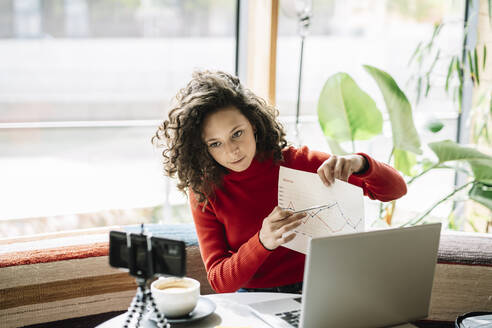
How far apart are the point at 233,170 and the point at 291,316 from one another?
545mm

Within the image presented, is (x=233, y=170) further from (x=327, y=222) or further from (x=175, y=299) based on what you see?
(x=175, y=299)

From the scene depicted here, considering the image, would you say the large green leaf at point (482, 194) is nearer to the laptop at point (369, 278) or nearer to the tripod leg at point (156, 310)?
the laptop at point (369, 278)

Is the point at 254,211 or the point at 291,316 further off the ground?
the point at 254,211

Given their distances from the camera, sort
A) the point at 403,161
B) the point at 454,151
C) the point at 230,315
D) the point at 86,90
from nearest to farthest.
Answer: the point at 230,315, the point at 454,151, the point at 403,161, the point at 86,90

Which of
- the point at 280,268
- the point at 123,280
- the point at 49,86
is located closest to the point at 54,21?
the point at 49,86

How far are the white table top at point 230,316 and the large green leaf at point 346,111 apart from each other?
3.35ft

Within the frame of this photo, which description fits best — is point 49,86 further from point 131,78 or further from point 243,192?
point 243,192

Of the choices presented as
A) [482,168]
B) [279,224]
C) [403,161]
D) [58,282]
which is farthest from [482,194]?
[58,282]

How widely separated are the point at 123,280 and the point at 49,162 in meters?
1.48

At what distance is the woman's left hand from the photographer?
129cm

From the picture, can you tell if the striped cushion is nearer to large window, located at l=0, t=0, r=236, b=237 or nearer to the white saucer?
the white saucer

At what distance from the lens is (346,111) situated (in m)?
2.20

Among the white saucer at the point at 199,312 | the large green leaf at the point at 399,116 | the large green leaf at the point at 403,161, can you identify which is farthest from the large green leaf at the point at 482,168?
the white saucer at the point at 199,312

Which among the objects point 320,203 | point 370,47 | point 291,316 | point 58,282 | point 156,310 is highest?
point 370,47
